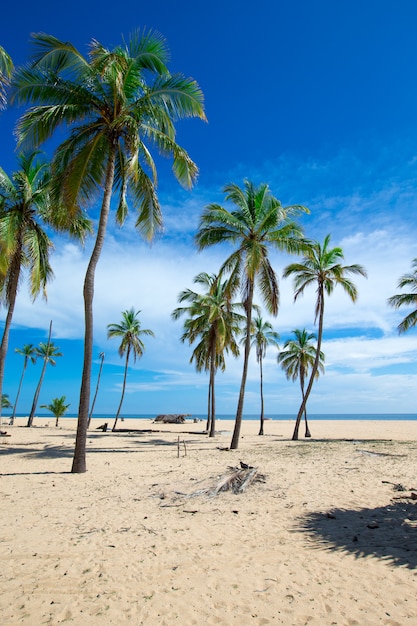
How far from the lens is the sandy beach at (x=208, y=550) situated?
3.84m

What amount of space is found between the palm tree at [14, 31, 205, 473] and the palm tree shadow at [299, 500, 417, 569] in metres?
7.11

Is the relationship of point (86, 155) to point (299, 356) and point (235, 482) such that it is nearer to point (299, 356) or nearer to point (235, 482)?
point (235, 482)

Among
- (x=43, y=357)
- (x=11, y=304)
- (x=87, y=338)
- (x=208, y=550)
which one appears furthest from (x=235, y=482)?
→ (x=43, y=357)

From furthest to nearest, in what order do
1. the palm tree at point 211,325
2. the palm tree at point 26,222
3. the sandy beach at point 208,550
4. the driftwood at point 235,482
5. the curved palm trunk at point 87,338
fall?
the palm tree at point 211,325 < the palm tree at point 26,222 < the curved palm trunk at point 87,338 < the driftwood at point 235,482 < the sandy beach at point 208,550

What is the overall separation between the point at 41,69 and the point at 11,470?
1240 cm

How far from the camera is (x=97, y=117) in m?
11.8

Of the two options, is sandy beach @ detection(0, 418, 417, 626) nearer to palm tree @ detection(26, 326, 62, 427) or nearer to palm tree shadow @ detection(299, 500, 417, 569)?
palm tree shadow @ detection(299, 500, 417, 569)

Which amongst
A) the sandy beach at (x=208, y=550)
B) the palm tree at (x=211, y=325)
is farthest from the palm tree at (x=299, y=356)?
the sandy beach at (x=208, y=550)

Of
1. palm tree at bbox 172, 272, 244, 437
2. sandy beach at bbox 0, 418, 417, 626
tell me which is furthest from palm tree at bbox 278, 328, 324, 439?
sandy beach at bbox 0, 418, 417, 626

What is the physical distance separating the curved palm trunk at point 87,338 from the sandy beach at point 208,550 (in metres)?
0.85

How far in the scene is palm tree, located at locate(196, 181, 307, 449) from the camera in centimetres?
1739

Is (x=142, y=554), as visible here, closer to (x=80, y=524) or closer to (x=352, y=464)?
(x=80, y=524)

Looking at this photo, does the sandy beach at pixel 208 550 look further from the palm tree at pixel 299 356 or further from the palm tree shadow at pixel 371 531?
the palm tree at pixel 299 356

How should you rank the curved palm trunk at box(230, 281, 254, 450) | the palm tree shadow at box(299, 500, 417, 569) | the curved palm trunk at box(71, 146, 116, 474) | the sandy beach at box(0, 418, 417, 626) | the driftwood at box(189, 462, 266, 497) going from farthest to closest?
1. the curved palm trunk at box(230, 281, 254, 450)
2. the curved palm trunk at box(71, 146, 116, 474)
3. the driftwood at box(189, 462, 266, 497)
4. the palm tree shadow at box(299, 500, 417, 569)
5. the sandy beach at box(0, 418, 417, 626)
